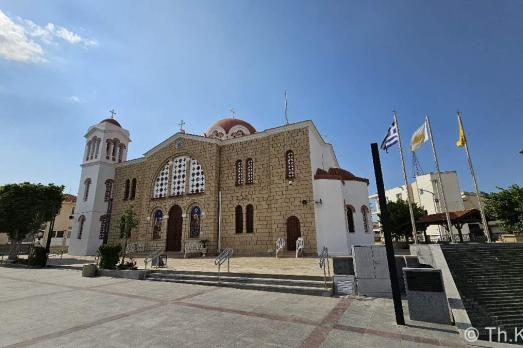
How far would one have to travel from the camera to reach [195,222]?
2098cm

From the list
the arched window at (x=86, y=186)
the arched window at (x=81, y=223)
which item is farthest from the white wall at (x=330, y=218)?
the arched window at (x=86, y=186)

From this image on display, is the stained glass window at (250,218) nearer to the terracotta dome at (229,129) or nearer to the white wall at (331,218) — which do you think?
the white wall at (331,218)

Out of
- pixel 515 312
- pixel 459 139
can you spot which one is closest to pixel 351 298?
pixel 515 312

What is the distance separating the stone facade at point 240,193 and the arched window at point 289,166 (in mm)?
260

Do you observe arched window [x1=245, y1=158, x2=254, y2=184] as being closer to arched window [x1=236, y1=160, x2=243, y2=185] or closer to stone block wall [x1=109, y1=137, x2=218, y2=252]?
arched window [x1=236, y1=160, x2=243, y2=185]

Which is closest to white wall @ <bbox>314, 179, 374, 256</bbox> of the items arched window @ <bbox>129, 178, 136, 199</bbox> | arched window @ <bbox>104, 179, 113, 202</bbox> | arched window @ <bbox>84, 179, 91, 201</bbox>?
arched window @ <bbox>129, 178, 136, 199</bbox>

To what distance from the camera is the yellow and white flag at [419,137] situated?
13.8m

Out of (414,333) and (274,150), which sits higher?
(274,150)

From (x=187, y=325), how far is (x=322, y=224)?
13.0m

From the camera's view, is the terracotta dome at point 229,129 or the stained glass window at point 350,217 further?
the terracotta dome at point 229,129

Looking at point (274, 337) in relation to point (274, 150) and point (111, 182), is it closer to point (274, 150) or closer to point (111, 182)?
point (274, 150)

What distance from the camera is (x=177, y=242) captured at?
2150 cm

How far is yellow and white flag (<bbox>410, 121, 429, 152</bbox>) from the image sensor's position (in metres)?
13.8

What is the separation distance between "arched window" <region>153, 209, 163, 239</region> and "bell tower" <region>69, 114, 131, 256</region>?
17.5 ft
